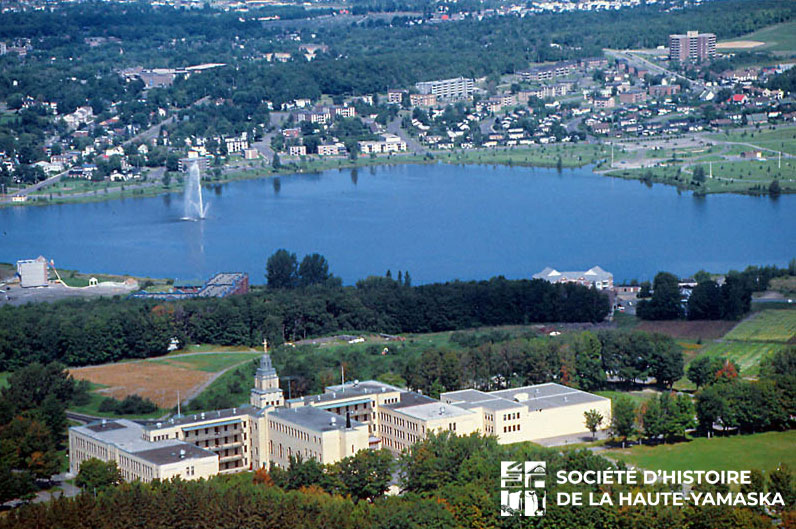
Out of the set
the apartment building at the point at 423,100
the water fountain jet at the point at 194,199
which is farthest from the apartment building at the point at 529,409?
the apartment building at the point at 423,100

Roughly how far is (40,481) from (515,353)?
6.55 m

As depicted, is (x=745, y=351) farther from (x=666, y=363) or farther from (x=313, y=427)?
(x=313, y=427)

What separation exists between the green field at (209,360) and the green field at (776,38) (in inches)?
1620

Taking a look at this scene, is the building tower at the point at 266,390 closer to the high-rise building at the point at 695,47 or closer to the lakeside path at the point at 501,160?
the lakeside path at the point at 501,160

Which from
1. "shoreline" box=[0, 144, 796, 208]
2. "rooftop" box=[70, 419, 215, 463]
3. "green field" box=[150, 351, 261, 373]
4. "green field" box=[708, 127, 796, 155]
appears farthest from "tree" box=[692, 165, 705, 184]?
"rooftop" box=[70, 419, 215, 463]

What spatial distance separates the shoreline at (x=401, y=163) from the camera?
142 ft

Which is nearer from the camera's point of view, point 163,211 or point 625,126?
point 163,211

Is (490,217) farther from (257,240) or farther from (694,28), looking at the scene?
(694,28)

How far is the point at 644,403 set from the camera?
2012 centimetres

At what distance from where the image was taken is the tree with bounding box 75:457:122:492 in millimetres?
17094

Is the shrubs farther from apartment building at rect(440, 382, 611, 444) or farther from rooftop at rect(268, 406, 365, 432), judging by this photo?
apartment building at rect(440, 382, 611, 444)

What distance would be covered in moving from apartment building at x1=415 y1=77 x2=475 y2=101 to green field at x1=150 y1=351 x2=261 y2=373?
34.6 metres

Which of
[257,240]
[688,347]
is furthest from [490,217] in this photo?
[688,347]

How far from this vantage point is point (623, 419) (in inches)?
750
